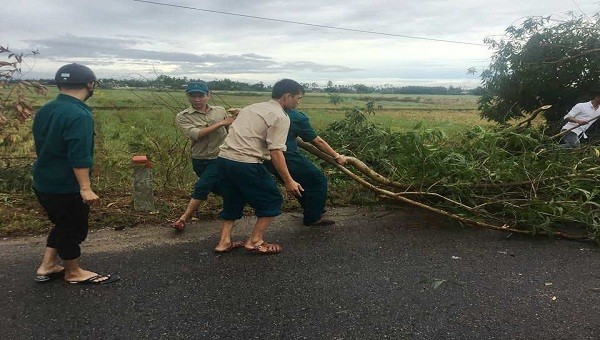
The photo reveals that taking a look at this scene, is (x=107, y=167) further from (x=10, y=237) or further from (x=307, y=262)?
(x=307, y=262)

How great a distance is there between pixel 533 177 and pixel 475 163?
62cm

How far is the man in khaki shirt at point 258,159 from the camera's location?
350cm

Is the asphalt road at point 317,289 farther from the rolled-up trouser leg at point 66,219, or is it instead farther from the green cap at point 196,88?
the green cap at point 196,88

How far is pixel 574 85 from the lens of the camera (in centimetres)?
945

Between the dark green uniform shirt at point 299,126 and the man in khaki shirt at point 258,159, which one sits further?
the dark green uniform shirt at point 299,126

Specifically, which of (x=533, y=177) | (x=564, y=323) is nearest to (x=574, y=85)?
(x=533, y=177)

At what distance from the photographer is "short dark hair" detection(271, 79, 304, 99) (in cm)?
364

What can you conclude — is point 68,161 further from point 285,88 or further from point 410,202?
point 410,202

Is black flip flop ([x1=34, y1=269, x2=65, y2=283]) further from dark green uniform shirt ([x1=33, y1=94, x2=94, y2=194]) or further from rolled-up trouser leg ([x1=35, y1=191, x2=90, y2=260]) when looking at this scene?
dark green uniform shirt ([x1=33, y1=94, x2=94, y2=194])

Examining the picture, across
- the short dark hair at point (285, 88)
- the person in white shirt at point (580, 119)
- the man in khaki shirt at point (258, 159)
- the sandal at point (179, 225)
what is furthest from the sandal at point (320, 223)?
the person in white shirt at point (580, 119)

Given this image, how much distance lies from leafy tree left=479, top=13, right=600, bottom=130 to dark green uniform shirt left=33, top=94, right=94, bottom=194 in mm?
7719

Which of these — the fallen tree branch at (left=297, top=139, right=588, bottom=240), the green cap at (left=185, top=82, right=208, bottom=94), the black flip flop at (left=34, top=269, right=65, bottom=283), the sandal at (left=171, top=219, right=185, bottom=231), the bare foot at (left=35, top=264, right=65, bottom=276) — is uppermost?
the green cap at (left=185, top=82, right=208, bottom=94)

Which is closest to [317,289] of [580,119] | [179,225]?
[179,225]

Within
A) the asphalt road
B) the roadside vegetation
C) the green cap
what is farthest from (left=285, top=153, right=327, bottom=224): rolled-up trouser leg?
the green cap
